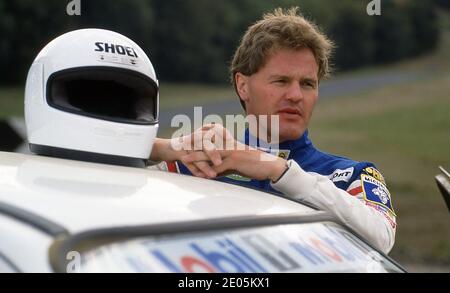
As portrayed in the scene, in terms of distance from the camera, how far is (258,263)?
1.78 meters

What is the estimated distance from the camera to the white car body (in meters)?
1.63

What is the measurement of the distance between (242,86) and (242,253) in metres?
1.48

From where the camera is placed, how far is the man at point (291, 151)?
7.98 feet

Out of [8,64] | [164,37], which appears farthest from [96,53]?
[164,37]

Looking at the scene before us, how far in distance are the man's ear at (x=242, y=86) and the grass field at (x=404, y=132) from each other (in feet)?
27.3

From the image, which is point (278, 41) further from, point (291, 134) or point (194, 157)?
point (194, 157)

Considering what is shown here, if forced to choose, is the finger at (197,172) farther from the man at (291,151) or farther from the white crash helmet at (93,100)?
the white crash helmet at (93,100)

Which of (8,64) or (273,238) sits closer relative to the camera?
(273,238)

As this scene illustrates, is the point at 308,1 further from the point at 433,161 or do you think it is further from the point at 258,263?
the point at 258,263

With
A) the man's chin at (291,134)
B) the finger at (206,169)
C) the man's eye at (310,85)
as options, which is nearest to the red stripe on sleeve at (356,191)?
the man's chin at (291,134)

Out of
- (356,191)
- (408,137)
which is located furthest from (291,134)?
(408,137)
